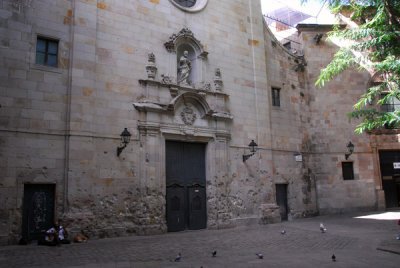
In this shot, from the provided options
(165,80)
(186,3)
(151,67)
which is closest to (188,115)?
(165,80)

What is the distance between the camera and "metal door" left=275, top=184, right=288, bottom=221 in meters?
18.9

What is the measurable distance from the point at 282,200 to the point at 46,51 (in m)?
13.5

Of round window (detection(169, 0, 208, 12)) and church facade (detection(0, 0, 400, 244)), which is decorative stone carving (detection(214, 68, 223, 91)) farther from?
round window (detection(169, 0, 208, 12))

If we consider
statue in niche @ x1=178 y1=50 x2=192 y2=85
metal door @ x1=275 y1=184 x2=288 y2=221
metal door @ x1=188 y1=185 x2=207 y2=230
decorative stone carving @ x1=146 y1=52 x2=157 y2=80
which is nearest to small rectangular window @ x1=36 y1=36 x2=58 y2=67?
decorative stone carving @ x1=146 y1=52 x2=157 y2=80

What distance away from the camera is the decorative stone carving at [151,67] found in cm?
1466

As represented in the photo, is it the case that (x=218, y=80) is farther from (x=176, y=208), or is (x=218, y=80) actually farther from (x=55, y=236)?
(x=55, y=236)

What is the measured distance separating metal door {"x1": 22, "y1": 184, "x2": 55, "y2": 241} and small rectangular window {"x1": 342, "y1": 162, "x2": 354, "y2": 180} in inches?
654

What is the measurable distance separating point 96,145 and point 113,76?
2.82 metres

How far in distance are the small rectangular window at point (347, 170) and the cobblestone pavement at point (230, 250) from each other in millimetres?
7143

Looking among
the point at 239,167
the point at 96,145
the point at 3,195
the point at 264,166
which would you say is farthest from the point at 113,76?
the point at 264,166

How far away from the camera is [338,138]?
21562mm

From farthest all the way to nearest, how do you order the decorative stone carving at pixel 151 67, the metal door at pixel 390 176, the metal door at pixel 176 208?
the metal door at pixel 390 176, the decorative stone carving at pixel 151 67, the metal door at pixel 176 208

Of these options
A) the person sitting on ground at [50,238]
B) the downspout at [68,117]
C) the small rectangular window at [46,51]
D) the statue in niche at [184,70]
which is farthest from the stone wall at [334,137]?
the small rectangular window at [46,51]

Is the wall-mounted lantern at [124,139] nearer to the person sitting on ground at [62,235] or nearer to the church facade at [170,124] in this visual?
the church facade at [170,124]
